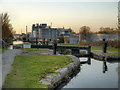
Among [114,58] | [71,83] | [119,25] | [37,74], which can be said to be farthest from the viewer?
[114,58]

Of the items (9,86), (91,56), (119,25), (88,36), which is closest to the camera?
(9,86)

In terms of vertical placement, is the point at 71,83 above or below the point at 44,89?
below

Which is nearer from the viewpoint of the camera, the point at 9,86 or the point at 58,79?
the point at 9,86

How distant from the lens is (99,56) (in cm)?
1938

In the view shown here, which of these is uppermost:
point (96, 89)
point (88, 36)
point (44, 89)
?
point (88, 36)

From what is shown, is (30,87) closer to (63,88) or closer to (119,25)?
(63,88)

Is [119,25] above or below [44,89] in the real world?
above

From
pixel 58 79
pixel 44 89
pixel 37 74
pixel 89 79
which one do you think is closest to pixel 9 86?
pixel 44 89

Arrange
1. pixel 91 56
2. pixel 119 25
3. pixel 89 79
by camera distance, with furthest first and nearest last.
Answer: pixel 91 56, pixel 119 25, pixel 89 79

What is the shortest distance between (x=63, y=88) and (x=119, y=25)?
9.88 m

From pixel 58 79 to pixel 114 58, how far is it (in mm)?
12790

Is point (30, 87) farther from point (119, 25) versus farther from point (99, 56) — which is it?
point (99, 56)

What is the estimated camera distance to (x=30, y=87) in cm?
594

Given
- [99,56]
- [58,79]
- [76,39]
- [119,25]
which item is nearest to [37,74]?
[58,79]
